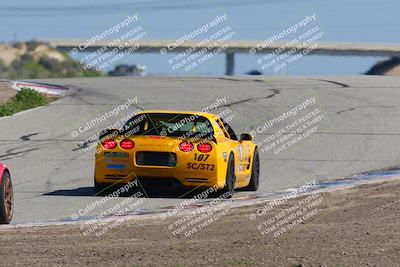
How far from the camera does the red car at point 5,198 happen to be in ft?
37.5

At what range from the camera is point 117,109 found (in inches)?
1102

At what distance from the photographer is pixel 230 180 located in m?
14.7

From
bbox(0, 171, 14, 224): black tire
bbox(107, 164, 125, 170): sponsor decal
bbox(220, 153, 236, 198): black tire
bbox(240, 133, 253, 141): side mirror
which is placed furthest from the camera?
bbox(240, 133, 253, 141): side mirror

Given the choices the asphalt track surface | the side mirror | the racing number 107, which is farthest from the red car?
the side mirror

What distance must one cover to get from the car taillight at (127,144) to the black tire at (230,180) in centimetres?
132

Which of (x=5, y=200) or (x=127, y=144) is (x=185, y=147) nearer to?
(x=127, y=144)

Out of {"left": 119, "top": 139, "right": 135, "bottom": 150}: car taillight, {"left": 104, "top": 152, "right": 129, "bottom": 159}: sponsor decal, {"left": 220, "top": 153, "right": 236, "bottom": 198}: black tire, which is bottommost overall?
{"left": 220, "top": 153, "right": 236, "bottom": 198}: black tire

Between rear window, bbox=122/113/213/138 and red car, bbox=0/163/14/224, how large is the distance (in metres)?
3.06

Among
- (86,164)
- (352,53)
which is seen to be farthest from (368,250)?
(352,53)

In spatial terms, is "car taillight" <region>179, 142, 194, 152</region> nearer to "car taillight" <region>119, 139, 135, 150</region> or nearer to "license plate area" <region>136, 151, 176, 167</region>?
"license plate area" <region>136, 151, 176, 167</region>

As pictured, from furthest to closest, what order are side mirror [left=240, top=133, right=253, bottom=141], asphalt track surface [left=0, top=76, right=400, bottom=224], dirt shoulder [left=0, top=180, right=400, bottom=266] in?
1. asphalt track surface [left=0, top=76, right=400, bottom=224]
2. side mirror [left=240, top=133, right=253, bottom=141]
3. dirt shoulder [left=0, top=180, right=400, bottom=266]

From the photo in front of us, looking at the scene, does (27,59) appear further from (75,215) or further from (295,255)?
(295,255)

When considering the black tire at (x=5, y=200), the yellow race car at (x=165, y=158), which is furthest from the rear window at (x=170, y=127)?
the black tire at (x=5, y=200)

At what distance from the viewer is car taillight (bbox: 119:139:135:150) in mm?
14359
